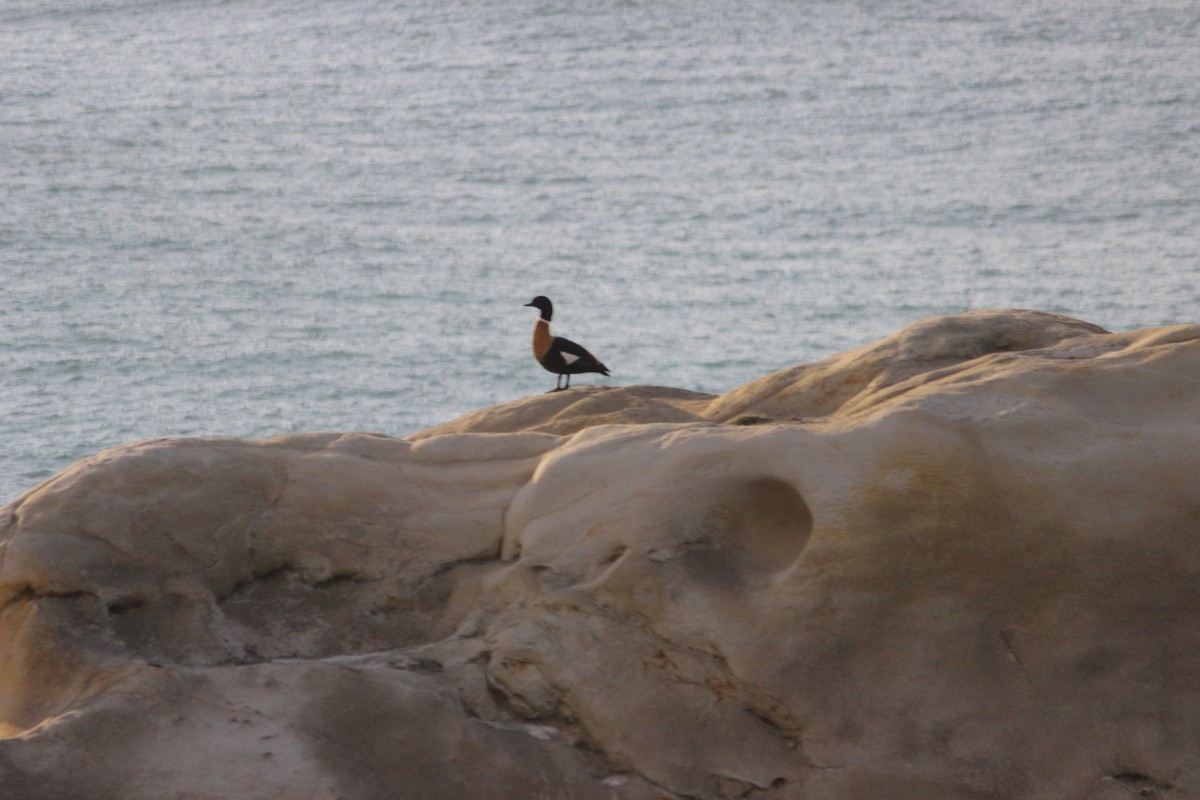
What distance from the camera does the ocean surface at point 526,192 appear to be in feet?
88.9

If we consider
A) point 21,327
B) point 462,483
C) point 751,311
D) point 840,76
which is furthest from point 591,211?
point 462,483

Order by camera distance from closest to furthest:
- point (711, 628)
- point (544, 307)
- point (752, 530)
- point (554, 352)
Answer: point (711, 628)
point (752, 530)
point (554, 352)
point (544, 307)

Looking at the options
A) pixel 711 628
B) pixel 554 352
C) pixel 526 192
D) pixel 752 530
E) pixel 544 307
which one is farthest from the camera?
pixel 526 192

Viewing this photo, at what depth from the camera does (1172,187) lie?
33.6m

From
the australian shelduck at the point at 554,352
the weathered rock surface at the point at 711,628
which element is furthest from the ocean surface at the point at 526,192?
the weathered rock surface at the point at 711,628

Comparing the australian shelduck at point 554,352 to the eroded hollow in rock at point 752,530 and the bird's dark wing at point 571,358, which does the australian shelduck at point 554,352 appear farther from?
the eroded hollow in rock at point 752,530

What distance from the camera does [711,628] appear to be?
7465 millimetres

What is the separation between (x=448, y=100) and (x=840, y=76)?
10.7m

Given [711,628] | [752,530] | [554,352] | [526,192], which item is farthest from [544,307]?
[526,192]

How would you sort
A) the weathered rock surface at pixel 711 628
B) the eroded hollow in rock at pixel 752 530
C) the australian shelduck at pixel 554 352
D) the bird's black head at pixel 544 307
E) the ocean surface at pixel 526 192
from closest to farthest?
the weathered rock surface at pixel 711 628, the eroded hollow in rock at pixel 752 530, the australian shelduck at pixel 554 352, the bird's black head at pixel 544 307, the ocean surface at pixel 526 192

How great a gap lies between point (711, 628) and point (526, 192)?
28661mm

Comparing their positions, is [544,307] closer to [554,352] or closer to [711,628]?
[554,352]

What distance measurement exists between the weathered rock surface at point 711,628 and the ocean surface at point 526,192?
14238 millimetres

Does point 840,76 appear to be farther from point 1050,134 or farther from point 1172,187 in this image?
point 1172,187
